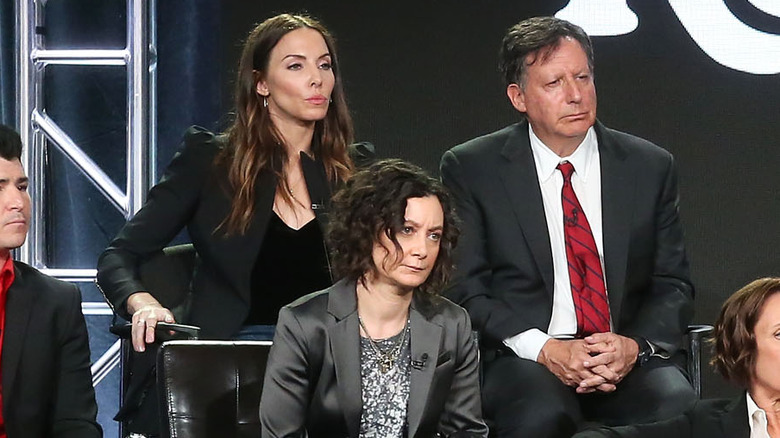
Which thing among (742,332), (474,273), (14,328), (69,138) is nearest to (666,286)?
(474,273)

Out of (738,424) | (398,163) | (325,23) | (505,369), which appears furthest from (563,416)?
(325,23)

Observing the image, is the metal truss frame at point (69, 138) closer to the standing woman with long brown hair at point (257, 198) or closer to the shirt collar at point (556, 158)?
the standing woman with long brown hair at point (257, 198)

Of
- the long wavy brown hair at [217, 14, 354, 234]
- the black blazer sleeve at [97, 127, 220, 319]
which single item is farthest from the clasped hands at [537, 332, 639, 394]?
the black blazer sleeve at [97, 127, 220, 319]

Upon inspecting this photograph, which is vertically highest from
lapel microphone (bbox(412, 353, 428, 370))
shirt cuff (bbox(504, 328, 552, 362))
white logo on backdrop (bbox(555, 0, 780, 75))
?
white logo on backdrop (bbox(555, 0, 780, 75))

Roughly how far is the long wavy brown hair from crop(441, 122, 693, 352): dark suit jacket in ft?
1.18

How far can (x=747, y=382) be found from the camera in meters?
3.02

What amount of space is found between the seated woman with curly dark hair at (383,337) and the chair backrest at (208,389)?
124mm

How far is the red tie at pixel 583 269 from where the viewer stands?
12.2 ft

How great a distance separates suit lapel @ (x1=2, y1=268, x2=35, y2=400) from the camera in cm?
309

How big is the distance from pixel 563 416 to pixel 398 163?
30.7 inches

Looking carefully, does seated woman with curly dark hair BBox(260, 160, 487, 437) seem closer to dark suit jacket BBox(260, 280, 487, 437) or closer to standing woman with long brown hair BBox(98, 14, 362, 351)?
dark suit jacket BBox(260, 280, 487, 437)

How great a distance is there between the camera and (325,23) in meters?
4.79

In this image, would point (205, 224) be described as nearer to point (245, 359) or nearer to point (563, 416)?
point (245, 359)

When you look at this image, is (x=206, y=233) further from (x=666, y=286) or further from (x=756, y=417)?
(x=756, y=417)
